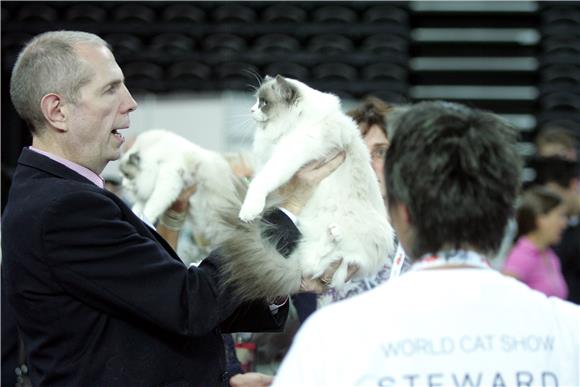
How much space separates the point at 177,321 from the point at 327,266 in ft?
1.51

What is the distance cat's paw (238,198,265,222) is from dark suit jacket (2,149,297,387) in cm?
16

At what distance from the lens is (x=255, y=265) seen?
1.98 m

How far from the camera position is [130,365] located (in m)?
1.93

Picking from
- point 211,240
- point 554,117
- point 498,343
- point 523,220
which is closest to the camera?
point 498,343

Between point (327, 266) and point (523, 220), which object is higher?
point (327, 266)

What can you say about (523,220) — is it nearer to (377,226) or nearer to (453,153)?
(377,226)

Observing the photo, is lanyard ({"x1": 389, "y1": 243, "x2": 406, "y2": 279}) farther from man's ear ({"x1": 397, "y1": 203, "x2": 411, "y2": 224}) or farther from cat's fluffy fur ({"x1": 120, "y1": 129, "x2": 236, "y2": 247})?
man's ear ({"x1": 397, "y1": 203, "x2": 411, "y2": 224})

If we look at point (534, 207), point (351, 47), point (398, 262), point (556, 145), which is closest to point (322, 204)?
point (398, 262)

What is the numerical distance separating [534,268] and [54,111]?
3.56 meters

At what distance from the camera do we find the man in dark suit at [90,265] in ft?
6.17

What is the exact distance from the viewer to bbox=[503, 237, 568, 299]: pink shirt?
4.98 metres

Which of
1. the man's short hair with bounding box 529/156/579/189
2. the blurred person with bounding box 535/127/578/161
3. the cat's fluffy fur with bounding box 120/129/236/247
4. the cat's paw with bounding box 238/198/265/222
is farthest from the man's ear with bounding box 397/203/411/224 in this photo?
the blurred person with bounding box 535/127/578/161

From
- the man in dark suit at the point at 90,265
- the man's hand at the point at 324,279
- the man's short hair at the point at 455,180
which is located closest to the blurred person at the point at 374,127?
the man's hand at the point at 324,279

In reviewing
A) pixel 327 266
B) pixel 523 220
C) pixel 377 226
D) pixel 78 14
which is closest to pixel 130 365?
pixel 327 266
